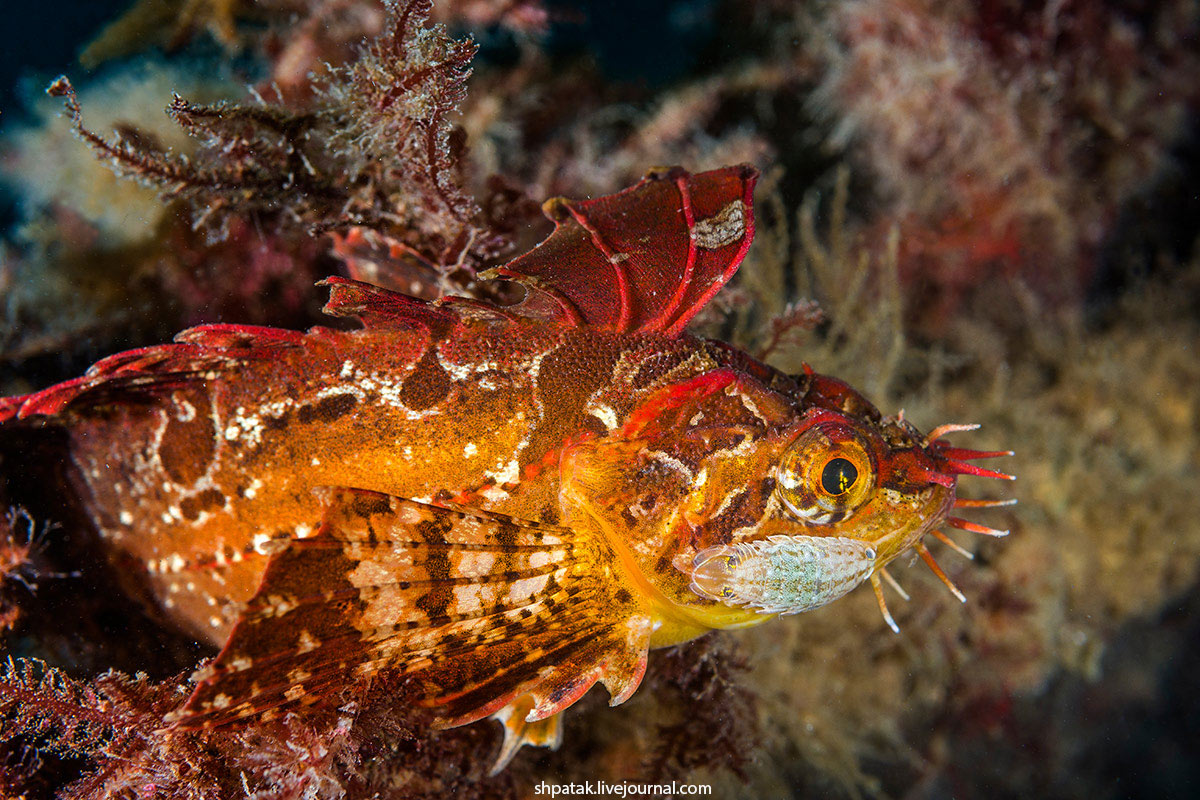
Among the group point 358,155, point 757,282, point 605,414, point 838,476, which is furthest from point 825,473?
point 358,155

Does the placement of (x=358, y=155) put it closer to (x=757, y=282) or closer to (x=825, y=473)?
(x=825, y=473)

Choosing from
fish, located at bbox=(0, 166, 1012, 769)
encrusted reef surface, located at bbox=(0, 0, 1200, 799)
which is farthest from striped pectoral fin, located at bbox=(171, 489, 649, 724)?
encrusted reef surface, located at bbox=(0, 0, 1200, 799)

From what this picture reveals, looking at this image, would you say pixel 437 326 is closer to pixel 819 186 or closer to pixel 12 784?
pixel 12 784

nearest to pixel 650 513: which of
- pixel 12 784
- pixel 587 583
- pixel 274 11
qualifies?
pixel 587 583

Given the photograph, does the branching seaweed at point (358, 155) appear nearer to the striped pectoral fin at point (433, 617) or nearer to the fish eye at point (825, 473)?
the striped pectoral fin at point (433, 617)

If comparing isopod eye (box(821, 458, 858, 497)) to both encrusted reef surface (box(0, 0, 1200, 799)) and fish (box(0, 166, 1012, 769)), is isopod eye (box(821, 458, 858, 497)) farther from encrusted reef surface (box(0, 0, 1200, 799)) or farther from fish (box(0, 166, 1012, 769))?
encrusted reef surface (box(0, 0, 1200, 799))

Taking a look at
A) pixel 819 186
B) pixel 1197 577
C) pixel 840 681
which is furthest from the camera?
pixel 1197 577

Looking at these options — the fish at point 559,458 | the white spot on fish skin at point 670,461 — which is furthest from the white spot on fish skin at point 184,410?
the white spot on fish skin at point 670,461
